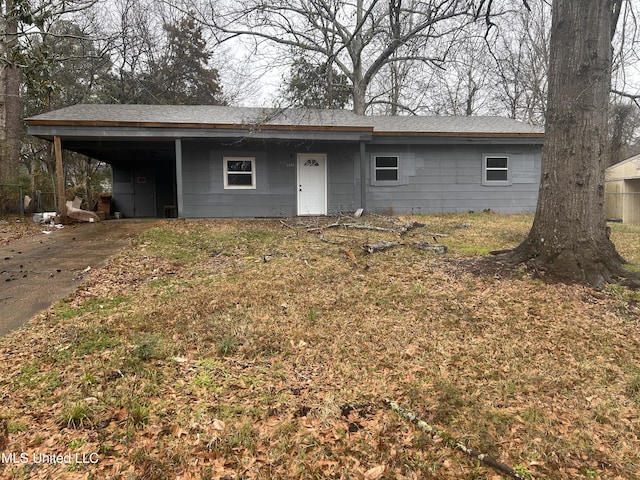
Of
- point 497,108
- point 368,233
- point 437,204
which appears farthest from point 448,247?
point 497,108

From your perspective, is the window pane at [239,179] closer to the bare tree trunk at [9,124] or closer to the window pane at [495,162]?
the bare tree trunk at [9,124]

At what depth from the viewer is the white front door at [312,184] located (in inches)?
480

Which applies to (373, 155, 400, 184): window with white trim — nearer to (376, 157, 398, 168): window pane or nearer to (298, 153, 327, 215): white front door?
(376, 157, 398, 168): window pane

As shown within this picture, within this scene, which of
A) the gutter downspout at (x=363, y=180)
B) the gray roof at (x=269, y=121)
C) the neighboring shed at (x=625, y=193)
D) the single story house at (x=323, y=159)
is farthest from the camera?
the neighboring shed at (x=625, y=193)

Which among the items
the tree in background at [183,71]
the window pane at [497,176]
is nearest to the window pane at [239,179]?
the window pane at [497,176]

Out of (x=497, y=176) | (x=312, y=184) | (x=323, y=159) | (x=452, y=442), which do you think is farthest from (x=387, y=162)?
(x=452, y=442)

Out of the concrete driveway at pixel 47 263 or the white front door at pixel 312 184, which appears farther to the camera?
the white front door at pixel 312 184

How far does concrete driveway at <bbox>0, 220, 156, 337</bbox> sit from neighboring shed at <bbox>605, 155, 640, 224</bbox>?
643 inches

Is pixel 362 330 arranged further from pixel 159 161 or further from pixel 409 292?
pixel 159 161

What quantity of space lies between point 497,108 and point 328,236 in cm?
2120

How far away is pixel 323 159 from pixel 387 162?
209 cm

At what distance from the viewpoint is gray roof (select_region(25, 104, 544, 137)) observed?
32.9 feet

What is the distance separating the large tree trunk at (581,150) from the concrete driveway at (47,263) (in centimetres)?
563

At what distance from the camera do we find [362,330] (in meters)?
3.47
